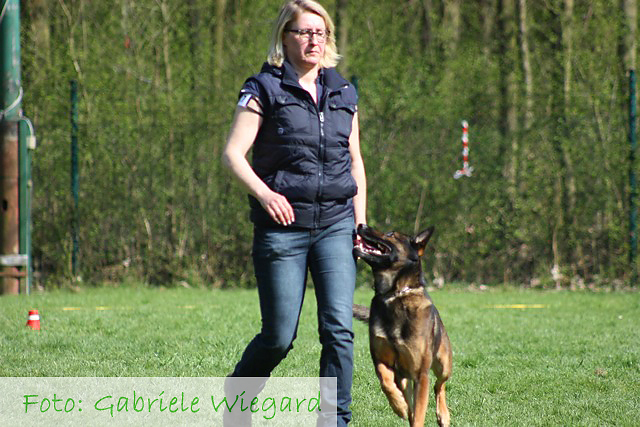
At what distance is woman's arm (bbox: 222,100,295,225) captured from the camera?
3.97m

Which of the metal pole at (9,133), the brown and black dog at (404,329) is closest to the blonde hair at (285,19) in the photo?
the brown and black dog at (404,329)

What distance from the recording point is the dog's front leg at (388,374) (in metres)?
4.45

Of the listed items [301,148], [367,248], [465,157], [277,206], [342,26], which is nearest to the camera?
[277,206]

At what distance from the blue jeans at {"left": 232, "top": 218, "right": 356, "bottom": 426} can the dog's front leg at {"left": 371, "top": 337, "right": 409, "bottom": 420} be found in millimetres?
313

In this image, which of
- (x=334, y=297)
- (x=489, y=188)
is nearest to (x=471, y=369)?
(x=334, y=297)

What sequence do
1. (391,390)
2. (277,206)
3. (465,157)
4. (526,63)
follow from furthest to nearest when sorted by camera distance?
(526,63)
(465,157)
(391,390)
(277,206)

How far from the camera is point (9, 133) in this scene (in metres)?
10.8

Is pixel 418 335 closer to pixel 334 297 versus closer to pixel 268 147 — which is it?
pixel 334 297

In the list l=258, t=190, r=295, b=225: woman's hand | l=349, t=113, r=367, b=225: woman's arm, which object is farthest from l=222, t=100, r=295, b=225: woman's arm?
l=349, t=113, r=367, b=225: woman's arm

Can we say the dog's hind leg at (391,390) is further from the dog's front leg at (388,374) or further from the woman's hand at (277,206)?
the woman's hand at (277,206)

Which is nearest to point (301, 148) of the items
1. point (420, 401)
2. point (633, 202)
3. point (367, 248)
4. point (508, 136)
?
point (367, 248)

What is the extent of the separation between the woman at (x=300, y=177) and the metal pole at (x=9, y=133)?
741 cm

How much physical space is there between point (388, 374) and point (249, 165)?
4.32 feet

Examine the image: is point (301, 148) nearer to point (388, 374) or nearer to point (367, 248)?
point (367, 248)
